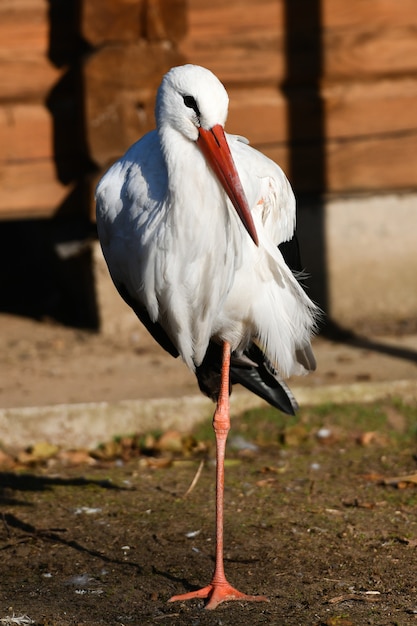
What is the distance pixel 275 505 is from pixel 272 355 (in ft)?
2.10

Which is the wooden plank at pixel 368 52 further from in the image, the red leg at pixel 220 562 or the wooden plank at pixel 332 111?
the red leg at pixel 220 562

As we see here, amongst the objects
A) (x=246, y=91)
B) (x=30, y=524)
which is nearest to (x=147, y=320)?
(x=30, y=524)

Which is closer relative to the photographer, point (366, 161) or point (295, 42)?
point (295, 42)

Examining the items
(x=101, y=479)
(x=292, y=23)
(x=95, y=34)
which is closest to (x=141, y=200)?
(x=101, y=479)

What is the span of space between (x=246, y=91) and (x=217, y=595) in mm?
3969

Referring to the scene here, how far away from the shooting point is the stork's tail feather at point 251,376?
448 cm

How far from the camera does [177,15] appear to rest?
21.0 ft

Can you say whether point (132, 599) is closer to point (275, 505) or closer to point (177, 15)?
point (275, 505)

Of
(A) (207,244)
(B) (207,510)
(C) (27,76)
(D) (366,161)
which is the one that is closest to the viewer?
(A) (207,244)

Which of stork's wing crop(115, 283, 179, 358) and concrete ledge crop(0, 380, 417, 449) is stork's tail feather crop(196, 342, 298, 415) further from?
concrete ledge crop(0, 380, 417, 449)

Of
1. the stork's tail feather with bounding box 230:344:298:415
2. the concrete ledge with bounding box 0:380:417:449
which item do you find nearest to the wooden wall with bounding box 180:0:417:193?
the concrete ledge with bounding box 0:380:417:449

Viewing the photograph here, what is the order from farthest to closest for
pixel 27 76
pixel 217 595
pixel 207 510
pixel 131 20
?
pixel 27 76, pixel 131 20, pixel 207 510, pixel 217 595

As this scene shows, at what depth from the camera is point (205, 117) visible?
11.3ft

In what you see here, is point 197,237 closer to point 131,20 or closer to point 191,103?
point 191,103
